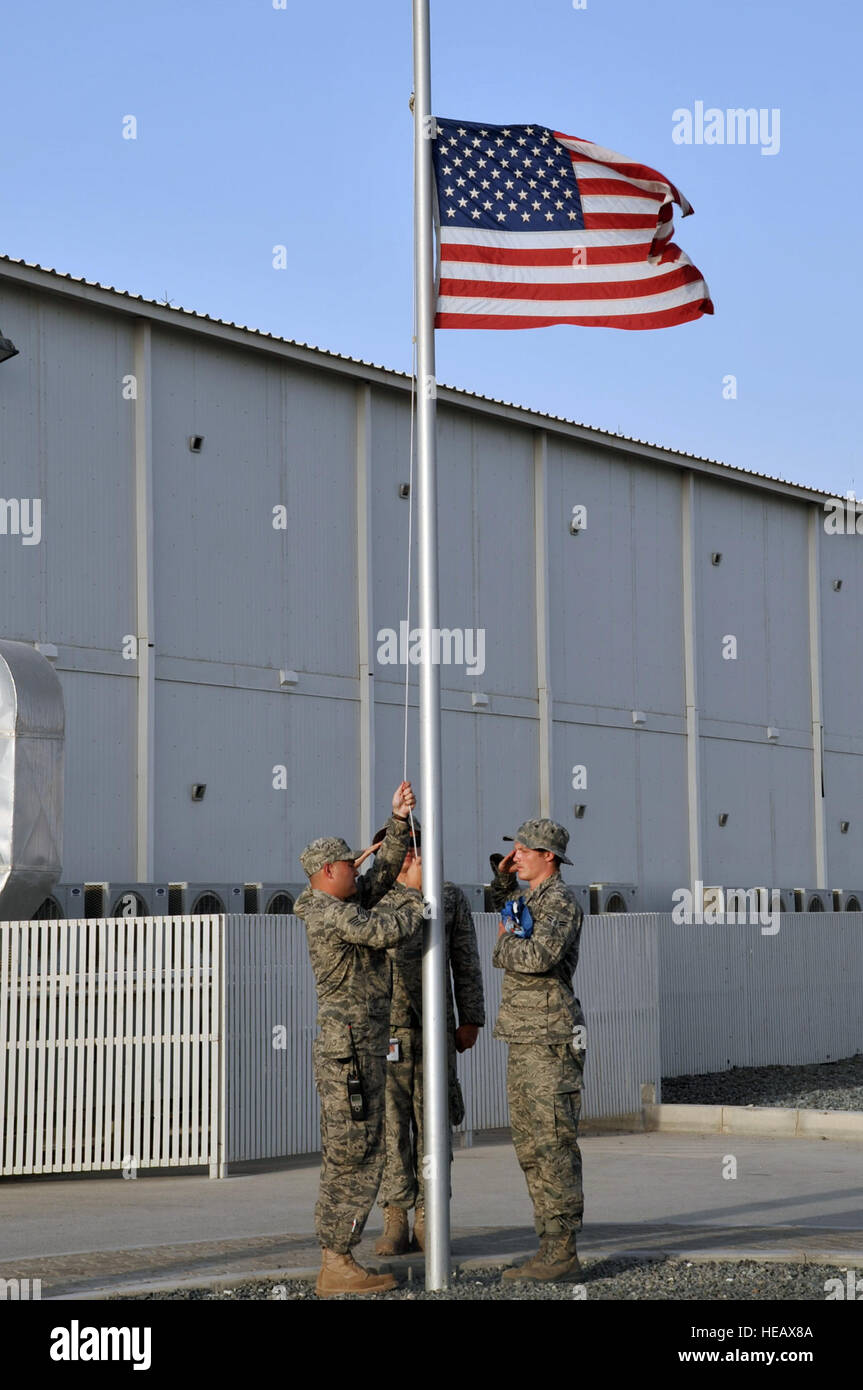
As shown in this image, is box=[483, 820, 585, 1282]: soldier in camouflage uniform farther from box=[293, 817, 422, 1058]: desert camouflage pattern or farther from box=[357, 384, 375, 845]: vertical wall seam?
box=[357, 384, 375, 845]: vertical wall seam

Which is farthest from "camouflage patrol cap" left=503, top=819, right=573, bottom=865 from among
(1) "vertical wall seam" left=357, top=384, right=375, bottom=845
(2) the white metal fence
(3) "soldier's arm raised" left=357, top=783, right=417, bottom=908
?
(1) "vertical wall seam" left=357, top=384, right=375, bottom=845

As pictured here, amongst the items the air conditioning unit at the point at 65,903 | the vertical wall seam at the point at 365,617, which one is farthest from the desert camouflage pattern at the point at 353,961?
the vertical wall seam at the point at 365,617

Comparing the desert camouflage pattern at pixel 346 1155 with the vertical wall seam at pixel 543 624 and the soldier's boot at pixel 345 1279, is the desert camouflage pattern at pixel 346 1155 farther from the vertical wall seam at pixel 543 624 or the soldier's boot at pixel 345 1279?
the vertical wall seam at pixel 543 624

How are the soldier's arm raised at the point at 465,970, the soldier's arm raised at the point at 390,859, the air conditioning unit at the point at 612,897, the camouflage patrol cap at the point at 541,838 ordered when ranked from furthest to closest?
the air conditioning unit at the point at 612,897 → the soldier's arm raised at the point at 465,970 → the camouflage patrol cap at the point at 541,838 → the soldier's arm raised at the point at 390,859

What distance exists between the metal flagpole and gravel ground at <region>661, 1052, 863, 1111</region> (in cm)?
1150

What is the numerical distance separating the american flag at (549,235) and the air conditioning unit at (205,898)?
13.7 m

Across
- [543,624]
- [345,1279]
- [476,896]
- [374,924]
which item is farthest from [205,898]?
[345,1279]

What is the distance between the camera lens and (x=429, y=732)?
29.5ft

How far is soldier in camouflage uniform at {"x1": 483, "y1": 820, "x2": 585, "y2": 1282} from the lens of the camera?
8781mm

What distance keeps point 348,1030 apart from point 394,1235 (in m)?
1.69

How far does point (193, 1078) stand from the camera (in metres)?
14.4

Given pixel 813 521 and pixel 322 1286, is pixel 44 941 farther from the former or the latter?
pixel 813 521

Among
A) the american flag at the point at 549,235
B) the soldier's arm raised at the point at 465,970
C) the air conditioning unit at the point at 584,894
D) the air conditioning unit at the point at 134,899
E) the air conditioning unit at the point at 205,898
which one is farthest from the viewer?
the air conditioning unit at the point at 584,894

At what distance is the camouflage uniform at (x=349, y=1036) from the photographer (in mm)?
8625
